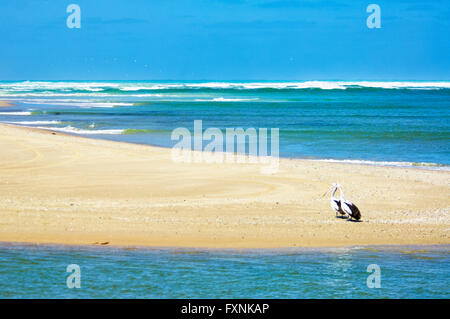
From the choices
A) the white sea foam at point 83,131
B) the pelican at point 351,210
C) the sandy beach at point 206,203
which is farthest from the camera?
the white sea foam at point 83,131

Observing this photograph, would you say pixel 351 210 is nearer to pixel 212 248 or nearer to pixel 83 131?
pixel 212 248

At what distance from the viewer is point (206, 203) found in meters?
11.9

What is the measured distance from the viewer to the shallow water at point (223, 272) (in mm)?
7129

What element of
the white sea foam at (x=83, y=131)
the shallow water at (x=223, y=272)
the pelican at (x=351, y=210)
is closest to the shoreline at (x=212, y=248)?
the shallow water at (x=223, y=272)

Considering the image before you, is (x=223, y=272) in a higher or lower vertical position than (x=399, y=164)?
lower

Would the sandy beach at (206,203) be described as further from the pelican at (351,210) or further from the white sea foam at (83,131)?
the white sea foam at (83,131)

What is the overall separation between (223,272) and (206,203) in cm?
410

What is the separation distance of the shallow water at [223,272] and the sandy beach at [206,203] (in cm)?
51

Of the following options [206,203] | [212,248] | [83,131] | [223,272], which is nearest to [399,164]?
[206,203]

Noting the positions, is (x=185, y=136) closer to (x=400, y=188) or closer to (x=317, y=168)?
(x=317, y=168)

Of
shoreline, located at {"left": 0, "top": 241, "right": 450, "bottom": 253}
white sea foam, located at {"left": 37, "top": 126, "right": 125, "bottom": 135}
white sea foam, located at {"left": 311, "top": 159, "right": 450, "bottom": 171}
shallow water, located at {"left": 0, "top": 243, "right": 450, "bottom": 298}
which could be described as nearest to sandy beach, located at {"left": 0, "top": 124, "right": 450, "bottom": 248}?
shoreline, located at {"left": 0, "top": 241, "right": 450, "bottom": 253}

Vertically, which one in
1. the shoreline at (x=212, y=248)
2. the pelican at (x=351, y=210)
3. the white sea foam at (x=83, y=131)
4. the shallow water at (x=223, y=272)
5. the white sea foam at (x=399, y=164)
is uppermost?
the white sea foam at (x=83, y=131)

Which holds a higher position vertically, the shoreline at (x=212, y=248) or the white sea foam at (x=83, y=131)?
the white sea foam at (x=83, y=131)

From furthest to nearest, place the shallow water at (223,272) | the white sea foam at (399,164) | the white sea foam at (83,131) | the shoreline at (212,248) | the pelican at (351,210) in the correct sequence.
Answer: the white sea foam at (83,131), the white sea foam at (399,164), the pelican at (351,210), the shoreline at (212,248), the shallow water at (223,272)
